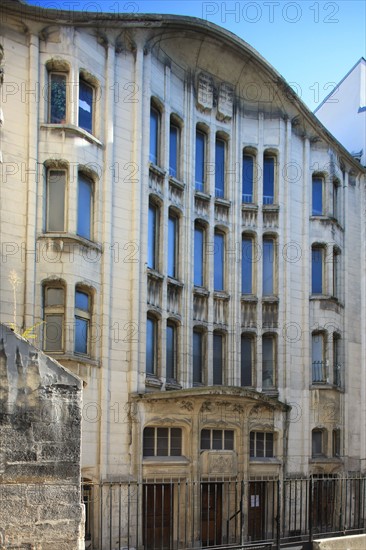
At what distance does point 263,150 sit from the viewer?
33.5 metres

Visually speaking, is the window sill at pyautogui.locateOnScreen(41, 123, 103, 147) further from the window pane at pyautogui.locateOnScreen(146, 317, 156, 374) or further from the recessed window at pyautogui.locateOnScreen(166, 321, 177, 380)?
the recessed window at pyautogui.locateOnScreen(166, 321, 177, 380)

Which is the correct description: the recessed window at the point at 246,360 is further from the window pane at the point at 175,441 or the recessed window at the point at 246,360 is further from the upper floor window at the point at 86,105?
the upper floor window at the point at 86,105

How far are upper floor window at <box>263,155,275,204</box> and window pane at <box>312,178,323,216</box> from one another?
8.23 ft

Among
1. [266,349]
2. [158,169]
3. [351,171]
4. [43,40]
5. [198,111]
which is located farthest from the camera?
[351,171]

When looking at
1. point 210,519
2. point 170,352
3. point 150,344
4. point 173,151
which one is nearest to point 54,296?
point 150,344

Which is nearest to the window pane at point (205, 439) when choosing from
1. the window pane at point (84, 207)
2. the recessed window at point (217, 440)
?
the recessed window at point (217, 440)

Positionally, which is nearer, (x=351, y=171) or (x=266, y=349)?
(x=266, y=349)

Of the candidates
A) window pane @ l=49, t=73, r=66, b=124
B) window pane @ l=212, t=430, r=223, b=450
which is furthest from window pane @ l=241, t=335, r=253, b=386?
window pane @ l=49, t=73, r=66, b=124

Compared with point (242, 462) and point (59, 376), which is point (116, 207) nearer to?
point (242, 462)

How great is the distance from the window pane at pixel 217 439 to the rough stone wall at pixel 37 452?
20436 millimetres

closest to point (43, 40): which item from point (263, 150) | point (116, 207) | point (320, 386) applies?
point (116, 207)

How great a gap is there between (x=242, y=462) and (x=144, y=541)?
4.97m

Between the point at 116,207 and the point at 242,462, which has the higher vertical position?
the point at 116,207

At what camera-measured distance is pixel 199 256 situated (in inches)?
→ 1220
